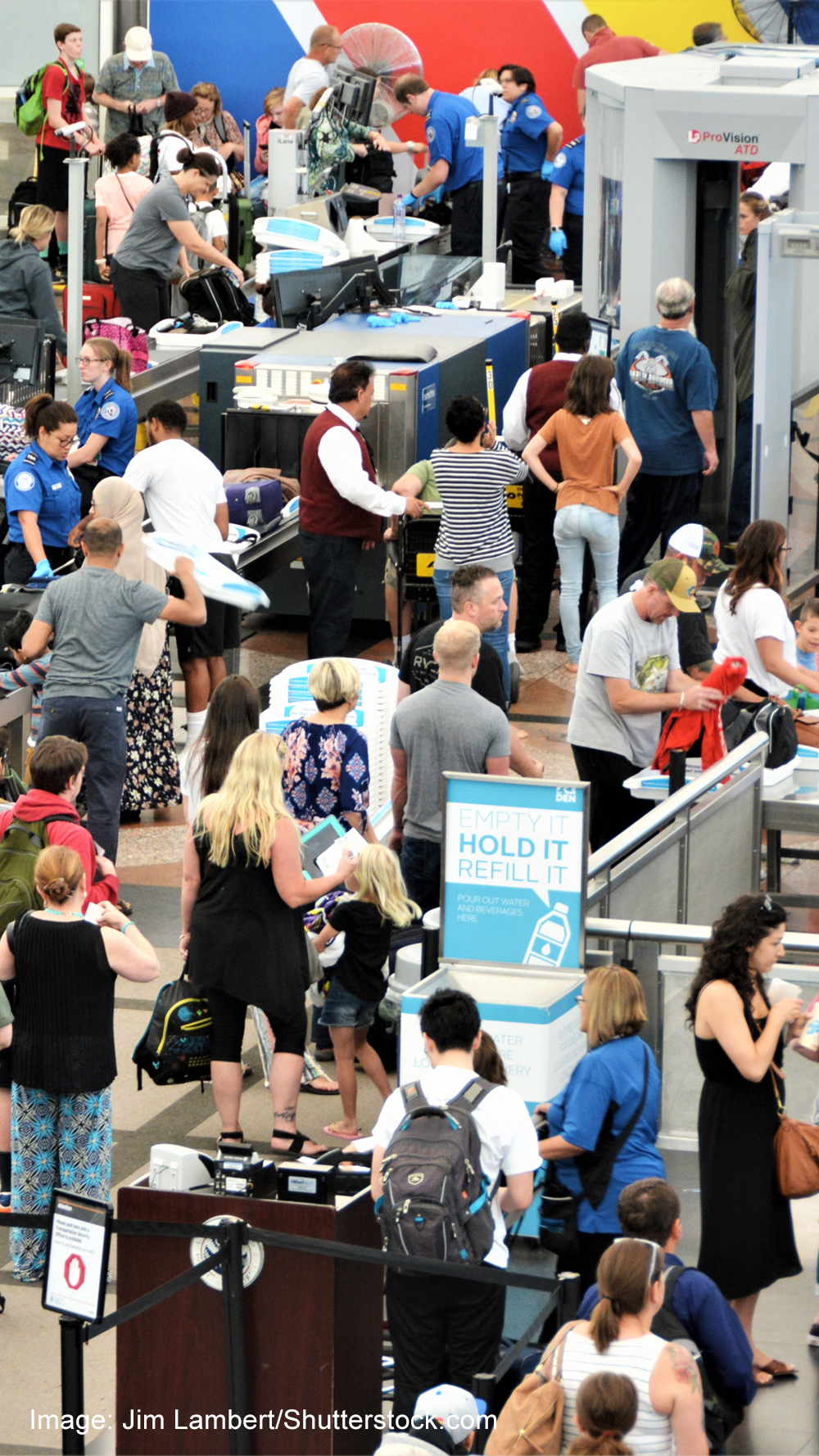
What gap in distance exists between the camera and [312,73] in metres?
16.6

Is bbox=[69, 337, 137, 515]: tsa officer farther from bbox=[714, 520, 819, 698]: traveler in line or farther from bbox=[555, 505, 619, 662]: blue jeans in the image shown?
bbox=[714, 520, 819, 698]: traveler in line

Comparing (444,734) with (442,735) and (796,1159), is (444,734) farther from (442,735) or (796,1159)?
(796,1159)

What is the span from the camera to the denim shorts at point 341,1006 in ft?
20.6

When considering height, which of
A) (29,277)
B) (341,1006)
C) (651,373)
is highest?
(29,277)

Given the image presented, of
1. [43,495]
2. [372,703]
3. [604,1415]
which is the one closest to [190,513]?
[43,495]

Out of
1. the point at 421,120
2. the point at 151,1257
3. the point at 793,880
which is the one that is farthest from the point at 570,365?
the point at 421,120

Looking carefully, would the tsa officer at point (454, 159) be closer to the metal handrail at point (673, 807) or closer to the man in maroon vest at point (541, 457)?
the man in maroon vest at point (541, 457)

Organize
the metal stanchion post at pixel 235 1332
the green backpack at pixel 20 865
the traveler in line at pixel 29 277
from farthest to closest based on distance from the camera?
the traveler in line at pixel 29 277 < the green backpack at pixel 20 865 < the metal stanchion post at pixel 235 1332

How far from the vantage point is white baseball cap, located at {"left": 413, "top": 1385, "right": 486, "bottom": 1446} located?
4.12 m

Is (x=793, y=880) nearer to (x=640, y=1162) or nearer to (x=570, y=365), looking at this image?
(x=570, y=365)

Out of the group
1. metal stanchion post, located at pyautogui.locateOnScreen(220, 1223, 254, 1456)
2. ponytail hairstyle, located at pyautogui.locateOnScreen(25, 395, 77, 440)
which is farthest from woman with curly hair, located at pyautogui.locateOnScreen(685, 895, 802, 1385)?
ponytail hairstyle, located at pyautogui.locateOnScreen(25, 395, 77, 440)

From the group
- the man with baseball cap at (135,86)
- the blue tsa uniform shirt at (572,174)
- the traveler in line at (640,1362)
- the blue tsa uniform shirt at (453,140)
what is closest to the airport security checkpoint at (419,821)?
the traveler in line at (640,1362)

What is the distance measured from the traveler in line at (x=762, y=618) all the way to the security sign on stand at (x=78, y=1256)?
162 inches

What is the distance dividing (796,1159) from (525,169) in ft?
43.5
